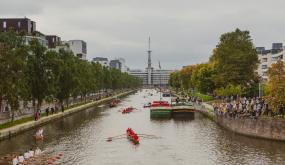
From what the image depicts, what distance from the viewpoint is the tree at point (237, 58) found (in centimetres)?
12688

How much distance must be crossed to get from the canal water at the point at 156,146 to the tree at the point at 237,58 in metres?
34.7

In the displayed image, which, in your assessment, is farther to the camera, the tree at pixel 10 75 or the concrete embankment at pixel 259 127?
the tree at pixel 10 75

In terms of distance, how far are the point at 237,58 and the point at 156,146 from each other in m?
63.2

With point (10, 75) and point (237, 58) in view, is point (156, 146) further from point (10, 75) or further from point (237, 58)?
point (237, 58)

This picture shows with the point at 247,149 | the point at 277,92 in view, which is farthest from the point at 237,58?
the point at 247,149

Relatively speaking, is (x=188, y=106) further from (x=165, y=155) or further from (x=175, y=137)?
(x=165, y=155)

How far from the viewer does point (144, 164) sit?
5528 centimetres

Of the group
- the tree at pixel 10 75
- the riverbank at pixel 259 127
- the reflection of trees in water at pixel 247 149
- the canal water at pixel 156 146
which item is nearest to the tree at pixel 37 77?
the canal water at pixel 156 146

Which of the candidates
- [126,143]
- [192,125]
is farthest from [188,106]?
[126,143]

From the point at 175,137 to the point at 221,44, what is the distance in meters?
58.9

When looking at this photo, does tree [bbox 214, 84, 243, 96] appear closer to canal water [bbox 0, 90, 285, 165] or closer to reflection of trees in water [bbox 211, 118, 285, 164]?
canal water [bbox 0, 90, 285, 165]

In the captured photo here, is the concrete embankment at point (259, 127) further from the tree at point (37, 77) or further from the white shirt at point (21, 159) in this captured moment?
the tree at point (37, 77)

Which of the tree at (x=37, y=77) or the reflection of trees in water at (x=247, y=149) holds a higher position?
the tree at (x=37, y=77)

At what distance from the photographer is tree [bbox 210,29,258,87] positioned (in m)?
127
